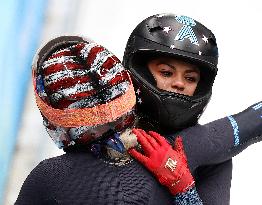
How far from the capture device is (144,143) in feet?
4.07

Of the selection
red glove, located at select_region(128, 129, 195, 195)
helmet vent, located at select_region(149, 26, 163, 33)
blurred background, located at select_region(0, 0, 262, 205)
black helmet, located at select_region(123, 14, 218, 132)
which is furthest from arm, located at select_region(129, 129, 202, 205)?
blurred background, located at select_region(0, 0, 262, 205)

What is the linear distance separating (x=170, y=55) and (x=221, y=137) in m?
0.29

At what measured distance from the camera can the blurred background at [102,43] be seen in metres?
2.17

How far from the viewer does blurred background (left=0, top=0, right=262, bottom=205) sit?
2174mm

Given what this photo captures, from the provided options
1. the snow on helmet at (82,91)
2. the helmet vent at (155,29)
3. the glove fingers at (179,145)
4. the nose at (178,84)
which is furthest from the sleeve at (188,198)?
the helmet vent at (155,29)

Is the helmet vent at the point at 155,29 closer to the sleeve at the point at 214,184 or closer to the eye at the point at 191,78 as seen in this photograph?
the eye at the point at 191,78

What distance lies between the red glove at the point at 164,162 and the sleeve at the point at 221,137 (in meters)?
0.06

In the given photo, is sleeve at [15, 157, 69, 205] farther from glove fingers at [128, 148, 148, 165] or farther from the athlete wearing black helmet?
the athlete wearing black helmet

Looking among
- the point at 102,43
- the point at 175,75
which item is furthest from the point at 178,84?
the point at 102,43

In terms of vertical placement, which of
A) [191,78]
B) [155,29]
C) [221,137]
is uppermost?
[155,29]

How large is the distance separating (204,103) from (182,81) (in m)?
0.12

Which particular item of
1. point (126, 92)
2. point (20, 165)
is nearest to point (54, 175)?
point (126, 92)

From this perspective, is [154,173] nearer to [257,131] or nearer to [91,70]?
[91,70]

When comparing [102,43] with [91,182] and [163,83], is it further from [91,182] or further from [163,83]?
[91,182]
